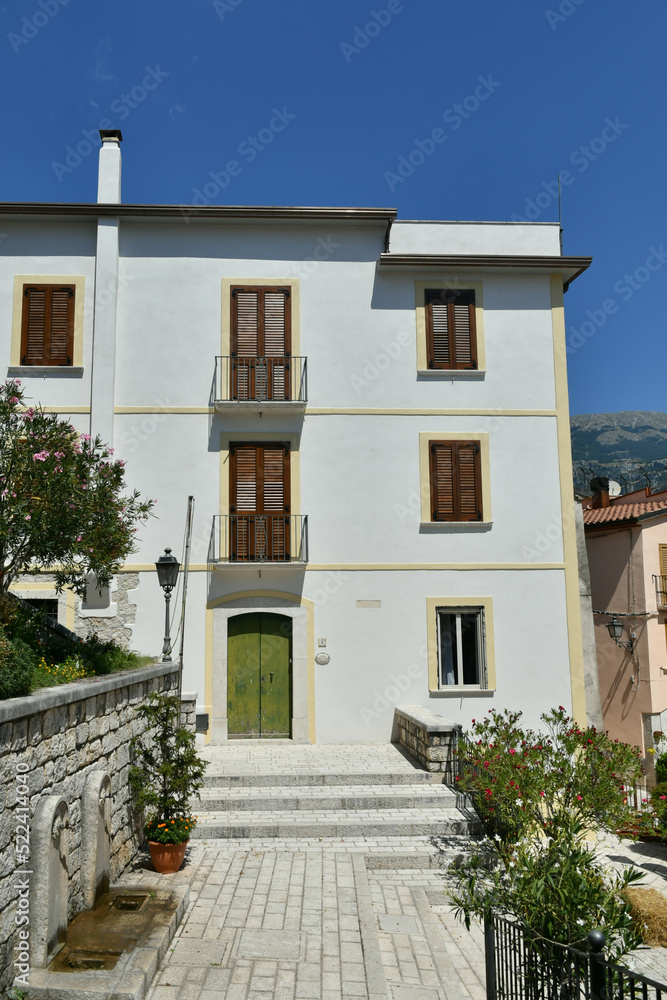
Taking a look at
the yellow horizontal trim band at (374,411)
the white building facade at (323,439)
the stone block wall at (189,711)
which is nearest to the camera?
the stone block wall at (189,711)

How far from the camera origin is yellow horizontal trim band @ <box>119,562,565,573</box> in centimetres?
1413

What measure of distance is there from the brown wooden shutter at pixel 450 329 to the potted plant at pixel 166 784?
30.4ft

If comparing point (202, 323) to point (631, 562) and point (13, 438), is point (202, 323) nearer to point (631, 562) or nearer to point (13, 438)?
point (13, 438)

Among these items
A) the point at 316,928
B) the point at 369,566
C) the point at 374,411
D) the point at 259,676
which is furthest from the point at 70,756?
the point at 374,411

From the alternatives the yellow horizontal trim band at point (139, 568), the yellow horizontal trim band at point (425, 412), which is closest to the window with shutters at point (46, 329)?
the yellow horizontal trim band at point (139, 568)

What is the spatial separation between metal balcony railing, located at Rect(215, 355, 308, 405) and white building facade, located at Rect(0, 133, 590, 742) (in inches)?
1.9

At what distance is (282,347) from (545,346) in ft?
17.7

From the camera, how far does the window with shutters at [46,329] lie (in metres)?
14.7

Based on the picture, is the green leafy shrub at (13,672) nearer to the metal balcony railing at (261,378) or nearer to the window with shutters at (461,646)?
the metal balcony railing at (261,378)

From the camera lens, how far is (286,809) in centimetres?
1027

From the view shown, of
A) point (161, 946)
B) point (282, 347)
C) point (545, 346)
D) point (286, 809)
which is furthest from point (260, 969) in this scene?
point (545, 346)

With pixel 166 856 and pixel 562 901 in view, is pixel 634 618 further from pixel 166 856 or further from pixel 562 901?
pixel 562 901

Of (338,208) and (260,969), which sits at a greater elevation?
(338,208)

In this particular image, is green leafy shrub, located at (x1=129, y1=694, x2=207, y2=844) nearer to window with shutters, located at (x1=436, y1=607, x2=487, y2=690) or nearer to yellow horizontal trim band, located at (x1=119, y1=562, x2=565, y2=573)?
yellow horizontal trim band, located at (x1=119, y1=562, x2=565, y2=573)
